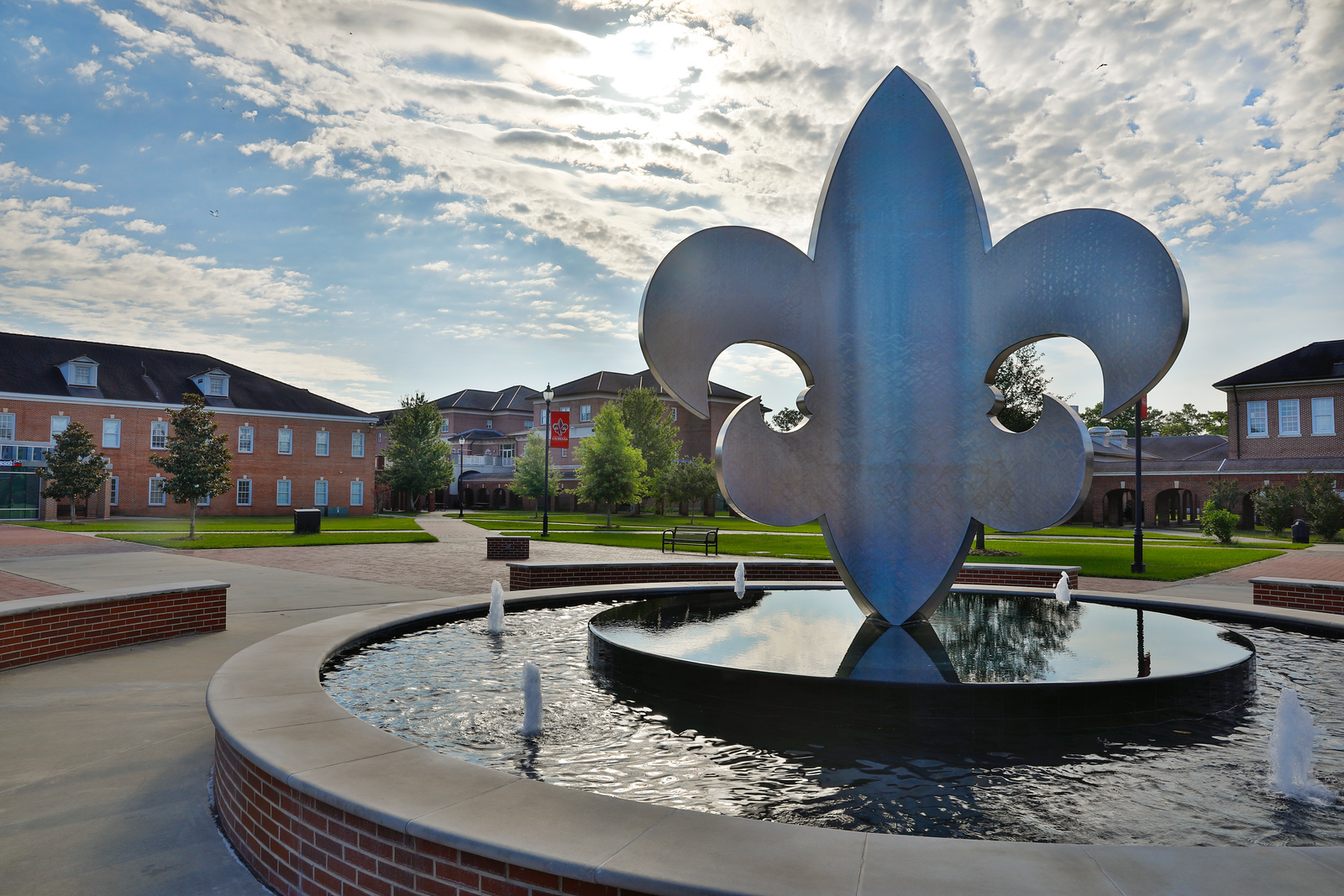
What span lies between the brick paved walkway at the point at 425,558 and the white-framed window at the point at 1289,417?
43.5 meters

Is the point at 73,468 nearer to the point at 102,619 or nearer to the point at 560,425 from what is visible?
the point at 560,425

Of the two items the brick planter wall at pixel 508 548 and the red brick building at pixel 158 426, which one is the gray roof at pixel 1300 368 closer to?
the brick planter wall at pixel 508 548

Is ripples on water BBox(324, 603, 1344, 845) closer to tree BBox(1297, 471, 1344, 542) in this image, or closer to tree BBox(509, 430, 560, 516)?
tree BBox(1297, 471, 1344, 542)

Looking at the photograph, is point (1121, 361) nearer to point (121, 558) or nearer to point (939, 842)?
point (939, 842)

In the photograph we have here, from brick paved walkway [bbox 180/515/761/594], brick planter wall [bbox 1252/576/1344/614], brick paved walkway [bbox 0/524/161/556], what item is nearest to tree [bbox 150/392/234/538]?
brick paved walkway [bbox 0/524/161/556]

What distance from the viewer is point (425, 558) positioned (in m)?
21.6

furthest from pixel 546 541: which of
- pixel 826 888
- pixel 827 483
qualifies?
pixel 826 888

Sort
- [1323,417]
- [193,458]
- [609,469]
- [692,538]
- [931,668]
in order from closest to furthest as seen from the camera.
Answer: [931,668], [692,538], [193,458], [609,469], [1323,417]

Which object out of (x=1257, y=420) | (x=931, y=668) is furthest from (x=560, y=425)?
(x=931, y=668)

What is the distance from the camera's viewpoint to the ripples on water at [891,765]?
13.3ft

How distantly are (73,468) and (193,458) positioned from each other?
13297 mm

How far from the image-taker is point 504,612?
33.3ft

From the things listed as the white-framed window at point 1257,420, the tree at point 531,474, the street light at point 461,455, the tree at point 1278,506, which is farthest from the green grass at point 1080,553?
the street light at point 461,455

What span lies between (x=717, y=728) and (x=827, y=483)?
2.84 m
